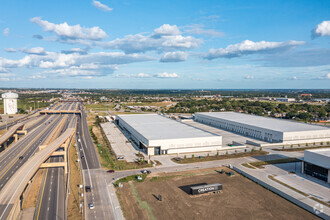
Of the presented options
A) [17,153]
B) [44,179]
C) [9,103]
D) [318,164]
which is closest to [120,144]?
[17,153]

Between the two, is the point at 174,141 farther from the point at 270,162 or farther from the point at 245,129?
the point at 245,129

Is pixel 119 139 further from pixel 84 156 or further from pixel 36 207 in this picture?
pixel 36 207

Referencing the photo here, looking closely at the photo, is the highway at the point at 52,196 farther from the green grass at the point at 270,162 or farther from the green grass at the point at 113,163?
the green grass at the point at 270,162

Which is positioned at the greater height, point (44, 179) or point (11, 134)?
point (11, 134)

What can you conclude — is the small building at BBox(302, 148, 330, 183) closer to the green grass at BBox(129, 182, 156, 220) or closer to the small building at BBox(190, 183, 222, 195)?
the small building at BBox(190, 183, 222, 195)

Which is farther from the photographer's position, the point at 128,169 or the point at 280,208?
the point at 128,169

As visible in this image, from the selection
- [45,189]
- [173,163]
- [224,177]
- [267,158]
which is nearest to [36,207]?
[45,189]
